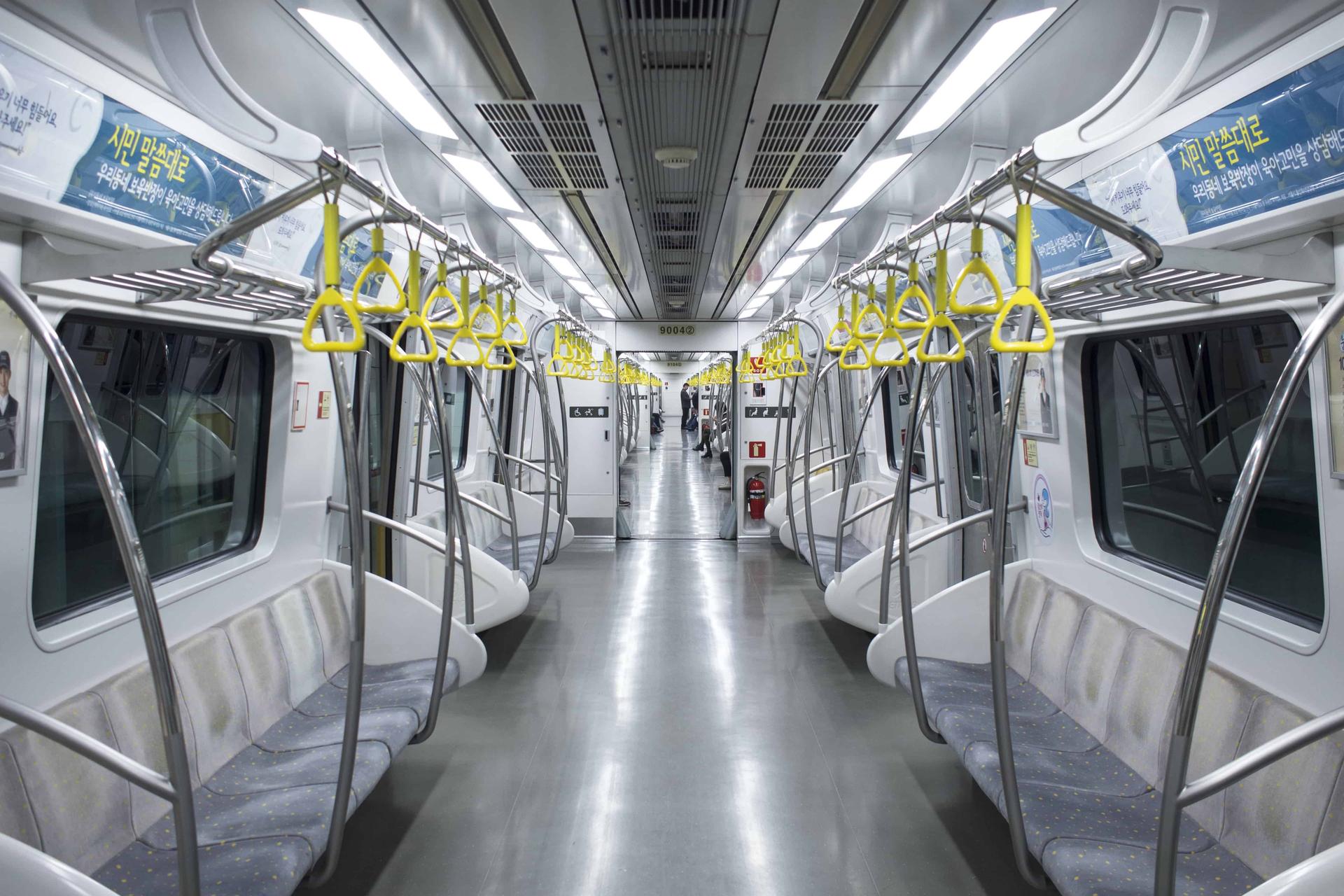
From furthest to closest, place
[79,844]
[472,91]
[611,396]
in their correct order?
[611,396] < [472,91] < [79,844]

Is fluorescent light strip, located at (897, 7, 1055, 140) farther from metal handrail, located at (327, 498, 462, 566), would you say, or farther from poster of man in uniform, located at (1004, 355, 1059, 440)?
metal handrail, located at (327, 498, 462, 566)

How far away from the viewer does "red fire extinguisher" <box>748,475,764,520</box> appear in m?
9.84

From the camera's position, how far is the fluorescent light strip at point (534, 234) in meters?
4.93

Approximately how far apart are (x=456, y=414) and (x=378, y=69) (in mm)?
5503

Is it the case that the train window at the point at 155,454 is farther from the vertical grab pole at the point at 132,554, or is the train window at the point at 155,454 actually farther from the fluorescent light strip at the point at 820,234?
the fluorescent light strip at the point at 820,234

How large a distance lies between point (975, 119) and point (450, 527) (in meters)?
2.75

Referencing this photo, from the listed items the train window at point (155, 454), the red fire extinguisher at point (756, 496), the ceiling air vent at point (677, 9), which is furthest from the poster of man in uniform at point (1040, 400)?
the red fire extinguisher at point (756, 496)

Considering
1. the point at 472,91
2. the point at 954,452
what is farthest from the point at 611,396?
the point at 472,91

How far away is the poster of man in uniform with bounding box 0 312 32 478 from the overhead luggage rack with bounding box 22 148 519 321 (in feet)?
0.49

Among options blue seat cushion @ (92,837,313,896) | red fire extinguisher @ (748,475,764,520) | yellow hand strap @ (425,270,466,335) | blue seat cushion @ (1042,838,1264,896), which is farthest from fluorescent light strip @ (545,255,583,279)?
blue seat cushion @ (1042,838,1264,896)

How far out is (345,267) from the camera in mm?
4016

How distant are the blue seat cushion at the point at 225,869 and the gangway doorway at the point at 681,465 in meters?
7.47

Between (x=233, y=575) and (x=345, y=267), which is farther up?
(x=345, y=267)

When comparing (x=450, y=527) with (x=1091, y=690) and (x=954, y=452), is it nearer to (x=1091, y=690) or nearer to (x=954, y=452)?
(x=1091, y=690)
